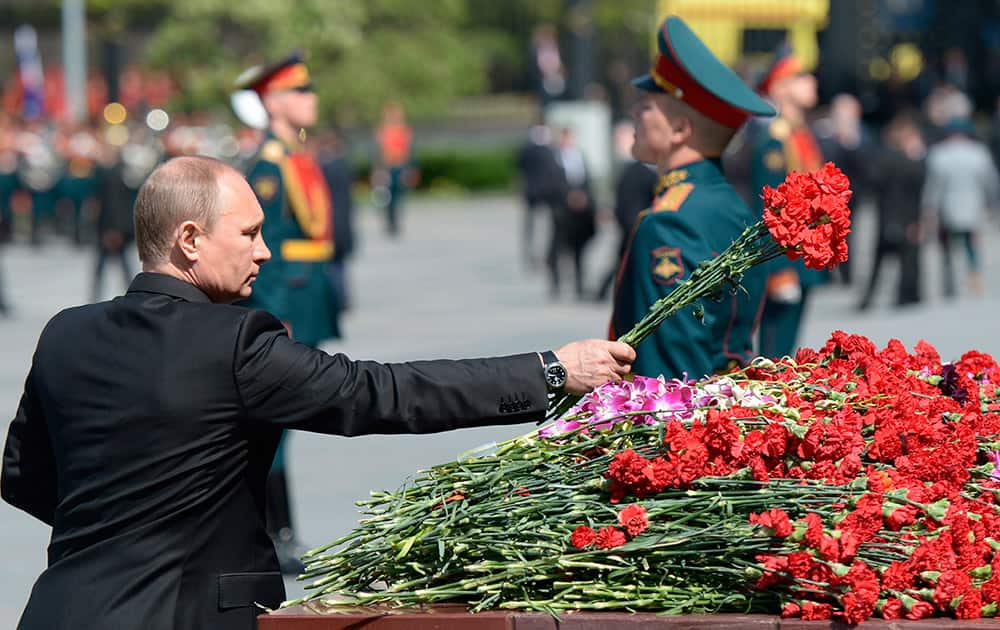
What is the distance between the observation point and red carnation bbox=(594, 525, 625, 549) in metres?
3.14

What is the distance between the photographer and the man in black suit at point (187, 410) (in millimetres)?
3184

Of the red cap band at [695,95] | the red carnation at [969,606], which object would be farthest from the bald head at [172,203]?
the red cap band at [695,95]

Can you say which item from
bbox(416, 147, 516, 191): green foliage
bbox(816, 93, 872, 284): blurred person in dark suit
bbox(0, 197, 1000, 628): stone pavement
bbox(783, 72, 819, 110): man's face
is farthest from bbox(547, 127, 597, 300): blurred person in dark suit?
bbox(416, 147, 516, 191): green foliage

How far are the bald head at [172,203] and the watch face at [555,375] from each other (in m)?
0.70

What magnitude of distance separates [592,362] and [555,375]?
0.28 feet

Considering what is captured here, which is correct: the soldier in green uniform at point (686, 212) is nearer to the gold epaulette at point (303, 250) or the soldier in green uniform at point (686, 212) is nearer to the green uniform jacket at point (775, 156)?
the gold epaulette at point (303, 250)

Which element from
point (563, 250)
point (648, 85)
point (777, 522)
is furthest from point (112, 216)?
point (777, 522)

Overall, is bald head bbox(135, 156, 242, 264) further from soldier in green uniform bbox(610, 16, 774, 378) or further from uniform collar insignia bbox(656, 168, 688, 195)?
uniform collar insignia bbox(656, 168, 688, 195)

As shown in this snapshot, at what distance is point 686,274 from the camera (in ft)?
15.9

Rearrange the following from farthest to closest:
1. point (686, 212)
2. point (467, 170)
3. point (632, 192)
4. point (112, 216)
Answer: point (467, 170) → point (112, 216) → point (632, 192) → point (686, 212)

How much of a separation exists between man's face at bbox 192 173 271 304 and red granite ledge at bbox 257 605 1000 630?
618 millimetres

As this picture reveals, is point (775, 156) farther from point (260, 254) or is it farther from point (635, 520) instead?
point (635, 520)

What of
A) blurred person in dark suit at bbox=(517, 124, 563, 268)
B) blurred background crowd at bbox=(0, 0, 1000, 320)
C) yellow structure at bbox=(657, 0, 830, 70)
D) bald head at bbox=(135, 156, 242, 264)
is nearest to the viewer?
bald head at bbox=(135, 156, 242, 264)

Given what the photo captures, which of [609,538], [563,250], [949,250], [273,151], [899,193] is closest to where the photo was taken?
[609,538]
